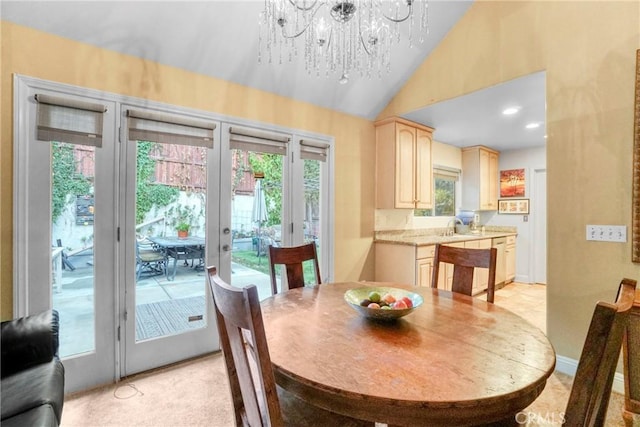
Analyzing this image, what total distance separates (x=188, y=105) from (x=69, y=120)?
0.83 meters

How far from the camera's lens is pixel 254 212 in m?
3.00

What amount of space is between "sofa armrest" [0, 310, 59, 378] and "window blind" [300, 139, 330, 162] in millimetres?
2460

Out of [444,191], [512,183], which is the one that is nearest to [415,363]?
[444,191]

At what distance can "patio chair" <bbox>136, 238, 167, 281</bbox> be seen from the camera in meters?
2.40

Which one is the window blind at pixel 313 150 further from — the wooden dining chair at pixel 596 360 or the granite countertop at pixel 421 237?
the wooden dining chair at pixel 596 360

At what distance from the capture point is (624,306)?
28.2 inches

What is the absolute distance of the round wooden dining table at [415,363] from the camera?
83 centimetres

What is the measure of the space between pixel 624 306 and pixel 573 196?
6.89ft

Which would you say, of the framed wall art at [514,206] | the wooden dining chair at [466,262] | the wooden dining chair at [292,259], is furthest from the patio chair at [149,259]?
the framed wall art at [514,206]

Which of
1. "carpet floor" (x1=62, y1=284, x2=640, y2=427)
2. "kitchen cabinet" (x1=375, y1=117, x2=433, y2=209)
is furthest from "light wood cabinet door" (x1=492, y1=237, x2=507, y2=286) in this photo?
"carpet floor" (x1=62, y1=284, x2=640, y2=427)

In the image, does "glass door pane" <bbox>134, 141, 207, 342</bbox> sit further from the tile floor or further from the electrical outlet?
the electrical outlet

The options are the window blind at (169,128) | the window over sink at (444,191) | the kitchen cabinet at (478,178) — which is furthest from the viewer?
the kitchen cabinet at (478,178)

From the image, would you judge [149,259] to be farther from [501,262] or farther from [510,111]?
[501,262]

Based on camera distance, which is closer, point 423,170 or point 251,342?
point 251,342
